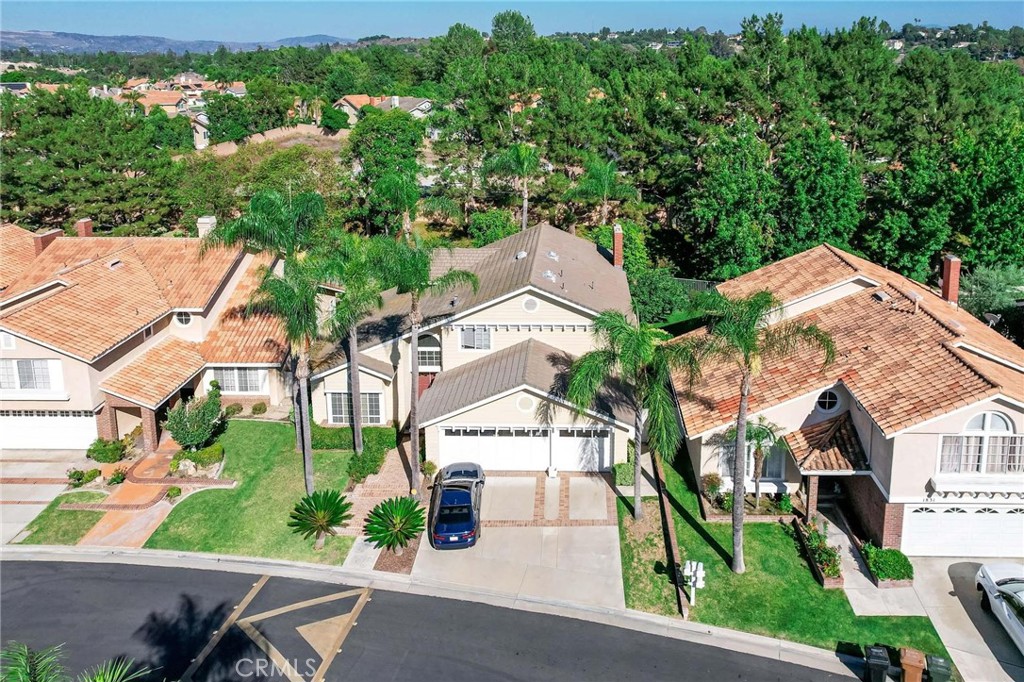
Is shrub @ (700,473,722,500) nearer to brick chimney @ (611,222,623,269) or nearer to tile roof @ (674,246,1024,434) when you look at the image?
tile roof @ (674,246,1024,434)

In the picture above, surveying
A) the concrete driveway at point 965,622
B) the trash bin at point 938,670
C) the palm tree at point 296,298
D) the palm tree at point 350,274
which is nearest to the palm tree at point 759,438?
the concrete driveway at point 965,622

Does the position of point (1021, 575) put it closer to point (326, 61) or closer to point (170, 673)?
point (170, 673)

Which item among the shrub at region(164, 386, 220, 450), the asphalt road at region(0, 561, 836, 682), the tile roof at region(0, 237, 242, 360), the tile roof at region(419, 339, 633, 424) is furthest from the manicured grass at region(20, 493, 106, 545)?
the tile roof at region(419, 339, 633, 424)

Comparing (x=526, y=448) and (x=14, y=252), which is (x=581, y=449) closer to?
(x=526, y=448)

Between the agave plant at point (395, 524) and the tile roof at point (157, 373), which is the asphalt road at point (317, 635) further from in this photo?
the tile roof at point (157, 373)

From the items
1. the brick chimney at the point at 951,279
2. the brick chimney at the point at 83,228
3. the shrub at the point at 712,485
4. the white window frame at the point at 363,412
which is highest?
the brick chimney at the point at 83,228

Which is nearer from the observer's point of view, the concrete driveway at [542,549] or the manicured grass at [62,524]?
the concrete driveway at [542,549]

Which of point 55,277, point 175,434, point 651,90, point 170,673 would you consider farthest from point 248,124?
point 170,673
